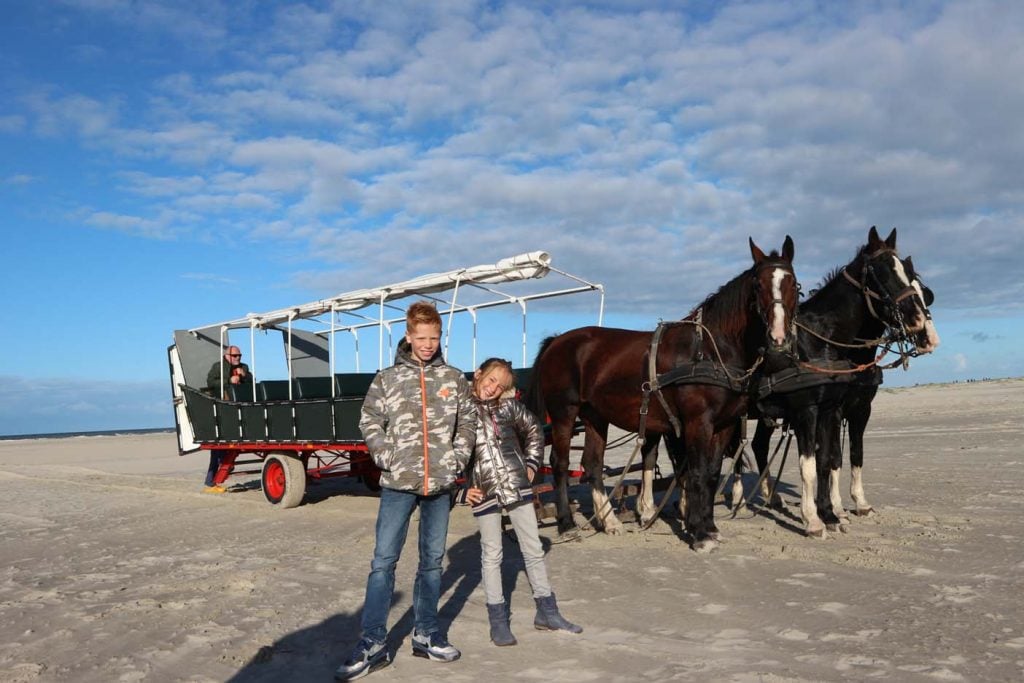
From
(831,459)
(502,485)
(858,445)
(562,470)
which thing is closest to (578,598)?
(502,485)

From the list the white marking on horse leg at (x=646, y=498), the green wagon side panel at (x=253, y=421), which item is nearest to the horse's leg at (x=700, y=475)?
the white marking on horse leg at (x=646, y=498)

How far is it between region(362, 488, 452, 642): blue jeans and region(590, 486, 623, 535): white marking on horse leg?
3.67 metres

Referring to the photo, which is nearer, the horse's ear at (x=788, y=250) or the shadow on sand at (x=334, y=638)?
the shadow on sand at (x=334, y=638)

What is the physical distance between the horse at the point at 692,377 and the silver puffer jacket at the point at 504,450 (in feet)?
8.26

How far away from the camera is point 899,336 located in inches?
278

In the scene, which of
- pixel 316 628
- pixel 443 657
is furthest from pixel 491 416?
pixel 316 628

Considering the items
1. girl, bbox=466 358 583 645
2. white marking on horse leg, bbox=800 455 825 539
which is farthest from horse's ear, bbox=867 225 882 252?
girl, bbox=466 358 583 645

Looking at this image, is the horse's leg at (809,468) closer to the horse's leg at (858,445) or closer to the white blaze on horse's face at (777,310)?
the horse's leg at (858,445)

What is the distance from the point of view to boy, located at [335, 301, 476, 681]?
4281mm

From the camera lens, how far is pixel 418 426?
4367 mm

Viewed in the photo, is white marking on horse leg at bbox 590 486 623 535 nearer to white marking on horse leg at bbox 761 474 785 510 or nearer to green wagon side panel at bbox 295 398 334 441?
white marking on horse leg at bbox 761 474 785 510

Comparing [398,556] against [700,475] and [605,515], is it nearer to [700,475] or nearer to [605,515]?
[700,475]

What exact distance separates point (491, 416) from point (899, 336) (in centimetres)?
440

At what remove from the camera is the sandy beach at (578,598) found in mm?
4250
